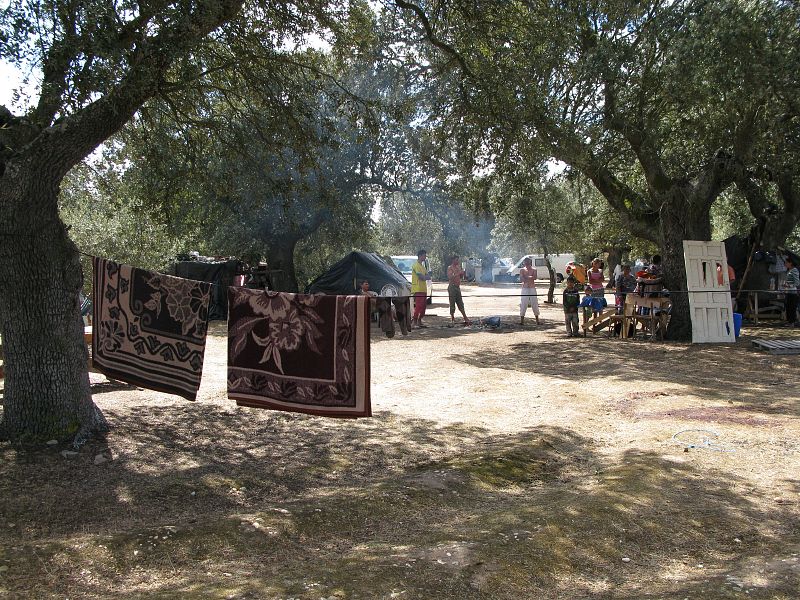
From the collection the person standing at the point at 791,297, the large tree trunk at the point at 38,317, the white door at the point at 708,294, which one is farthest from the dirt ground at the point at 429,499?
the person standing at the point at 791,297

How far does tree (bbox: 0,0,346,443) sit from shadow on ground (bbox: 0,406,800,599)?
0.63 m

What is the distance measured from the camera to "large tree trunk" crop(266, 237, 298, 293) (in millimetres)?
21094

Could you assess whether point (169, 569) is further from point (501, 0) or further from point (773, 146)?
point (773, 146)

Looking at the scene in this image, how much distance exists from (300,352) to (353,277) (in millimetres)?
12284

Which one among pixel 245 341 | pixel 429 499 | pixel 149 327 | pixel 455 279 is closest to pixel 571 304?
pixel 455 279

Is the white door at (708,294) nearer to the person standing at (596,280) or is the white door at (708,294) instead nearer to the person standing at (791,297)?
the person standing at (596,280)

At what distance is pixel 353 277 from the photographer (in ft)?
61.2

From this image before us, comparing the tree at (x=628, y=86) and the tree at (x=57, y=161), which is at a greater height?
the tree at (x=628, y=86)

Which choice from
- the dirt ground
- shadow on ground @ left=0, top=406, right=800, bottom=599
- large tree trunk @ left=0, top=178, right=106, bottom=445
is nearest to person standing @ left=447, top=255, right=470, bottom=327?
the dirt ground

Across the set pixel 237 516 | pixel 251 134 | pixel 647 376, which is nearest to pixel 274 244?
pixel 251 134

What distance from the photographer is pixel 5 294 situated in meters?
6.19

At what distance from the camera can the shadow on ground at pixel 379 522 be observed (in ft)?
12.5

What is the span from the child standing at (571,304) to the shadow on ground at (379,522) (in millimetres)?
8225

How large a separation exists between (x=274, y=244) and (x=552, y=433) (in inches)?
589
